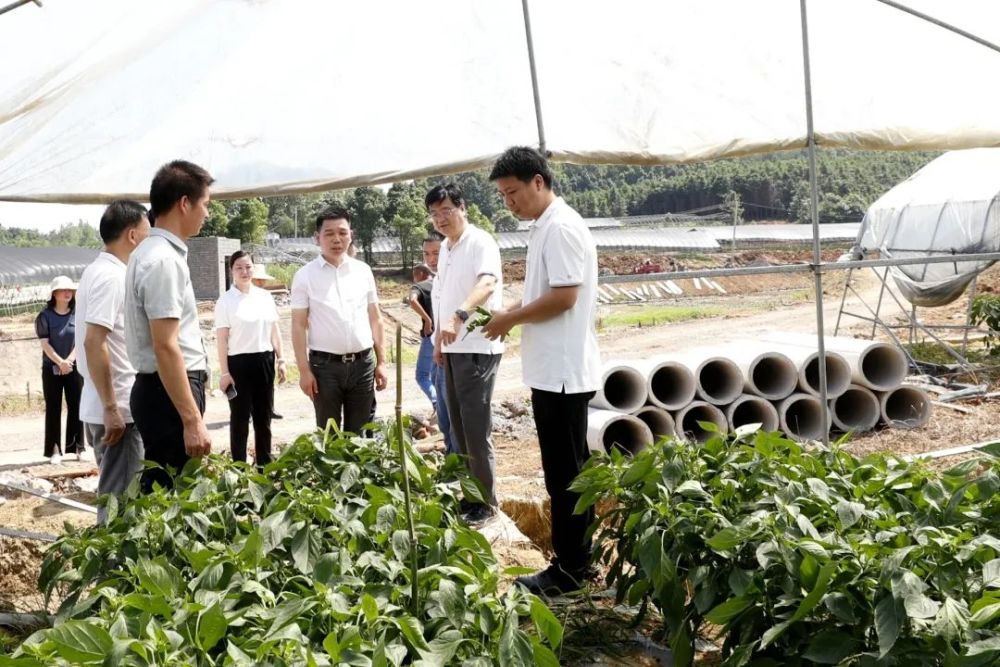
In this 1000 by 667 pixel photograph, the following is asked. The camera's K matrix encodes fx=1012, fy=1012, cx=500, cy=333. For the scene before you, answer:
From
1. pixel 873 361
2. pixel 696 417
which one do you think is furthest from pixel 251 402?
pixel 873 361

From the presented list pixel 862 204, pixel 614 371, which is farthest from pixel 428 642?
pixel 862 204

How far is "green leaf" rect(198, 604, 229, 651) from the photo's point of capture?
5.86 feet

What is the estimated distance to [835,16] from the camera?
5336mm

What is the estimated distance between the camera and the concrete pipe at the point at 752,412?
7.18 meters

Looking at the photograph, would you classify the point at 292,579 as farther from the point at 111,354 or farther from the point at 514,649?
the point at 111,354

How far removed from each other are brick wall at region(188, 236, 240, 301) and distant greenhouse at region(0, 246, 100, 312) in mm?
2103

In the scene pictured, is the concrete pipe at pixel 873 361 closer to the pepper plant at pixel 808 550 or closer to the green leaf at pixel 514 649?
the pepper plant at pixel 808 550

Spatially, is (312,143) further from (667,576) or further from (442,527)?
(667,576)

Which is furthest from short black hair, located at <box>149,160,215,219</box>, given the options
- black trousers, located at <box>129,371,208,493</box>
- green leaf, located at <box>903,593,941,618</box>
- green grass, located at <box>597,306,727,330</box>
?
green grass, located at <box>597,306,727,330</box>

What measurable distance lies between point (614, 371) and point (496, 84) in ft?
8.90

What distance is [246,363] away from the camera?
583 cm

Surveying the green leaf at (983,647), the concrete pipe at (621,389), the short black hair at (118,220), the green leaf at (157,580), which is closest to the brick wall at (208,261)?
the concrete pipe at (621,389)

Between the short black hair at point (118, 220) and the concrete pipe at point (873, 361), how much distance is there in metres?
5.16

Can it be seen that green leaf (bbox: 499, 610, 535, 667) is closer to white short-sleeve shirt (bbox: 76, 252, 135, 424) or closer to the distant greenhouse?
white short-sleeve shirt (bbox: 76, 252, 135, 424)
